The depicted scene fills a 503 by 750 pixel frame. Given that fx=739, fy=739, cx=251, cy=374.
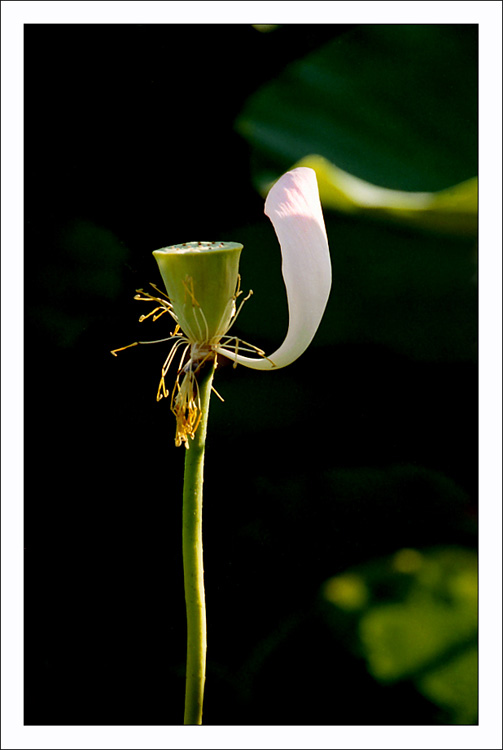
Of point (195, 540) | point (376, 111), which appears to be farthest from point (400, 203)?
point (195, 540)

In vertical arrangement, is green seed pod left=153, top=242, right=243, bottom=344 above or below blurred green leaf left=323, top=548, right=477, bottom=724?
above

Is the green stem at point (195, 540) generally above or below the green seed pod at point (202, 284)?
below

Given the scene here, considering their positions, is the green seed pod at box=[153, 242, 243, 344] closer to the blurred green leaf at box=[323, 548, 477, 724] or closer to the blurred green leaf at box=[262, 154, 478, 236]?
the blurred green leaf at box=[262, 154, 478, 236]

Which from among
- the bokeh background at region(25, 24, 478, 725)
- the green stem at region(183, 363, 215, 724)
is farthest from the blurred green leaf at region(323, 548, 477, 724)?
the green stem at region(183, 363, 215, 724)

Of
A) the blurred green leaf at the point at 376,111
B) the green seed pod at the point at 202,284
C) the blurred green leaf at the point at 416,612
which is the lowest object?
the blurred green leaf at the point at 416,612

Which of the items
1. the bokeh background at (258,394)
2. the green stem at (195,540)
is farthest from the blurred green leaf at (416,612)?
the green stem at (195,540)

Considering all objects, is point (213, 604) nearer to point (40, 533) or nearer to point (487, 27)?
point (40, 533)

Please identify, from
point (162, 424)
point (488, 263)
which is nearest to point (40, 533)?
point (162, 424)

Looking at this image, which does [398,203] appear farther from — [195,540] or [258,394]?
[195,540]

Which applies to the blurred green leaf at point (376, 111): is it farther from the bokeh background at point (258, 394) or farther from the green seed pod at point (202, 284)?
the green seed pod at point (202, 284)
